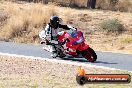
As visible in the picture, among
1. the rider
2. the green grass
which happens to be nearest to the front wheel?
the rider

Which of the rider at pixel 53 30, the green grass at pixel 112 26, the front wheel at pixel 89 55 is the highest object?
the rider at pixel 53 30

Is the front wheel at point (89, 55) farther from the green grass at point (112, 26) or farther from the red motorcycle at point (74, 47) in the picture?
the green grass at point (112, 26)

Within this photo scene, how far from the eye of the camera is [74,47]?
55.6ft

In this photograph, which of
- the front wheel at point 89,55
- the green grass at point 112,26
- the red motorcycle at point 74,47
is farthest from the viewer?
the green grass at point 112,26

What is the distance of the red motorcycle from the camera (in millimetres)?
16812

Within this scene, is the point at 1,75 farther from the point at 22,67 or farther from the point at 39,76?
the point at 22,67

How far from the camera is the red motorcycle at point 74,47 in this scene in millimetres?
16812

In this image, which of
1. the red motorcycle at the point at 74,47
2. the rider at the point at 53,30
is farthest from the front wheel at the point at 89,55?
the rider at the point at 53,30

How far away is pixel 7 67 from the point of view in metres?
14.0

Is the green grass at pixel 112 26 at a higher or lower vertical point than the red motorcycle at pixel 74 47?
lower

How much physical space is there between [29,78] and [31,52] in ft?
22.4

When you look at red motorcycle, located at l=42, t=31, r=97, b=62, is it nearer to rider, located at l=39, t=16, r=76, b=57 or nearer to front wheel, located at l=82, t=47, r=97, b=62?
front wheel, located at l=82, t=47, r=97, b=62

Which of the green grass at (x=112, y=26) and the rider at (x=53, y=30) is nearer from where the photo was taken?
the rider at (x=53, y=30)

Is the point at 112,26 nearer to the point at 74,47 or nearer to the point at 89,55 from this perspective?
the point at 74,47
